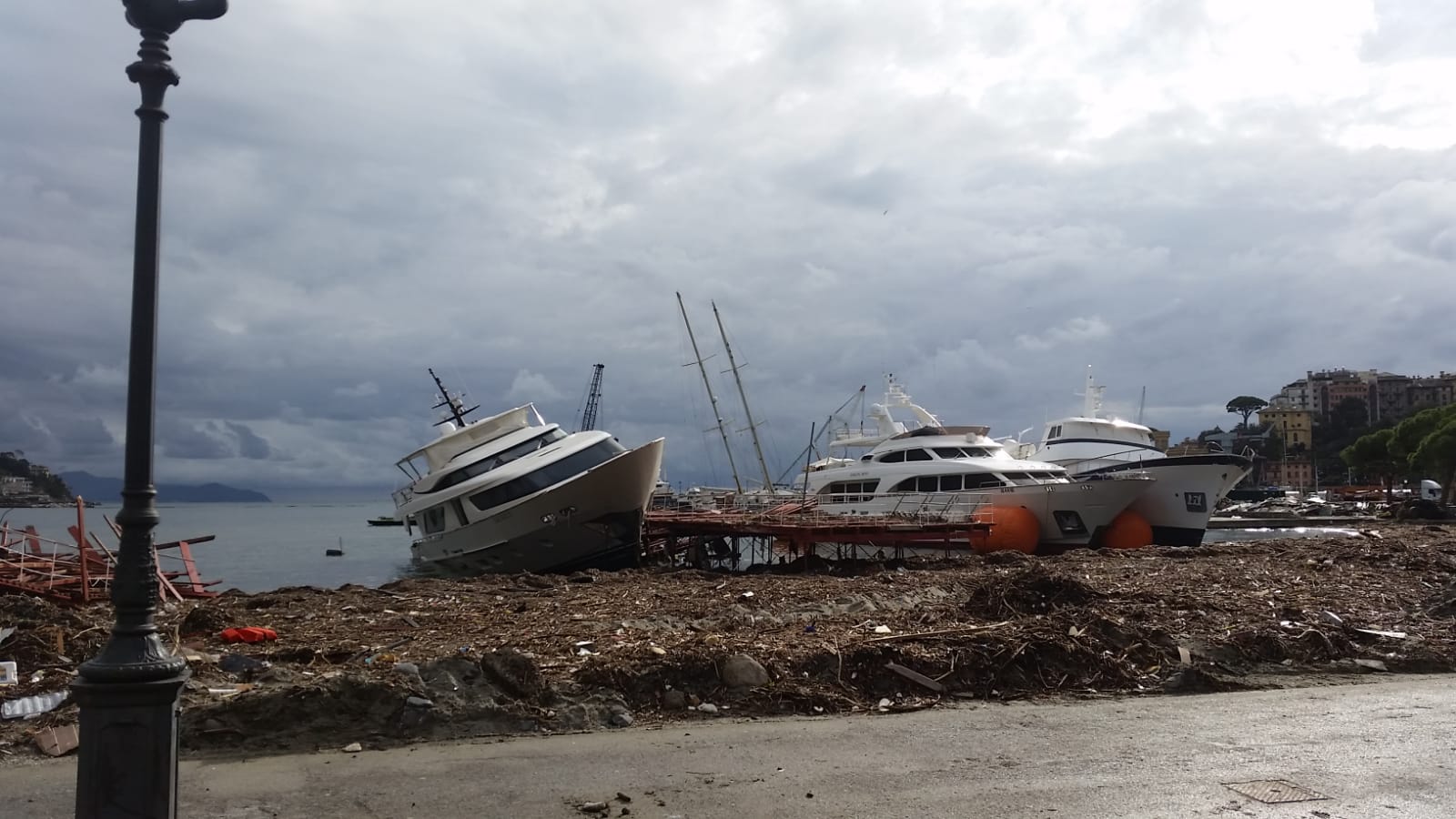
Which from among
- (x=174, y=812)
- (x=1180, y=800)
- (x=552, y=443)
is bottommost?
(x=1180, y=800)

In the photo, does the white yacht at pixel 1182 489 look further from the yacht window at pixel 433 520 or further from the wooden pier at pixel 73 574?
the wooden pier at pixel 73 574

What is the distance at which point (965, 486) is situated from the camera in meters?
31.9

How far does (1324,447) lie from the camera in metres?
143

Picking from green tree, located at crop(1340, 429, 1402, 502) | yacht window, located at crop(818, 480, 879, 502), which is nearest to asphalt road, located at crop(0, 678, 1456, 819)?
yacht window, located at crop(818, 480, 879, 502)

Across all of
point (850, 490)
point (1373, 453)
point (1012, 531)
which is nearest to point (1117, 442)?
point (850, 490)

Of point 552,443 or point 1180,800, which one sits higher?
point 552,443

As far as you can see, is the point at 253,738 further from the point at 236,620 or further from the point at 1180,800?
the point at 1180,800

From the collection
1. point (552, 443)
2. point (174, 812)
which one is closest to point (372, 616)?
point (174, 812)

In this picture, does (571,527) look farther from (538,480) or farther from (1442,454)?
(1442,454)

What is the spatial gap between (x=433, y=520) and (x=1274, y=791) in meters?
27.3

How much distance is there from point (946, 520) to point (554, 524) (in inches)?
423

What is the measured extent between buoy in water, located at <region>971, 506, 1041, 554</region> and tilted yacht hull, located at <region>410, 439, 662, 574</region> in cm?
934

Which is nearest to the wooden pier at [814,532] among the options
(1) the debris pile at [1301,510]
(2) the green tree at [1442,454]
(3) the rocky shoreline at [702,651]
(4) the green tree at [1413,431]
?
(3) the rocky shoreline at [702,651]

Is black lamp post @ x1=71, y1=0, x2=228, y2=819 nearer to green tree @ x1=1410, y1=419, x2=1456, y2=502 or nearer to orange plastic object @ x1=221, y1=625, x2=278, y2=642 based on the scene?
orange plastic object @ x1=221, y1=625, x2=278, y2=642
